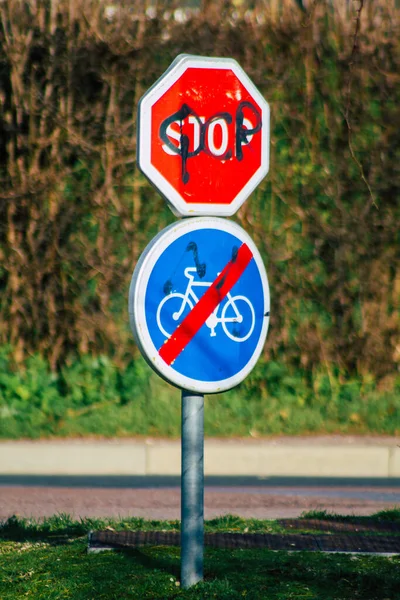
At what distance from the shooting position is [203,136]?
3629 millimetres

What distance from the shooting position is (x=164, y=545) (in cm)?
460

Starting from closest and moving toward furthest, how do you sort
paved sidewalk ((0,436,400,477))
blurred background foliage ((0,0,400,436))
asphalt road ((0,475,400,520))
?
asphalt road ((0,475,400,520)), paved sidewalk ((0,436,400,477)), blurred background foliage ((0,0,400,436))

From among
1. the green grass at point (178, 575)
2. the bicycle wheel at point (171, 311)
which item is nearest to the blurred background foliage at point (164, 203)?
the green grass at point (178, 575)

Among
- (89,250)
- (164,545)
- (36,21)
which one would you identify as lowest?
(164,545)

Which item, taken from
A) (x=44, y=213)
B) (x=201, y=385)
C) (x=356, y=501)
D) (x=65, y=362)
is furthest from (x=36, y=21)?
(x=201, y=385)

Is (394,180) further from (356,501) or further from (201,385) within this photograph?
(201,385)

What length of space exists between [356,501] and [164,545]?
2.95 meters

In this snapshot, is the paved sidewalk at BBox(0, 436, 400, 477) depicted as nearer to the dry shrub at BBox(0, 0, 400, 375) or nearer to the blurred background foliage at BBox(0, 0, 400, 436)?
the blurred background foliage at BBox(0, 0, 400, 436)

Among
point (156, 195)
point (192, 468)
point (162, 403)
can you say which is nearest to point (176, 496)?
point (162, 403)

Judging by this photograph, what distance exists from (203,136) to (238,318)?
641mm

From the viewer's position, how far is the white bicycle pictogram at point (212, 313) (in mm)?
3471

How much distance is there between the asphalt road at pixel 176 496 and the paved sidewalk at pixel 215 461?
14 centimetres

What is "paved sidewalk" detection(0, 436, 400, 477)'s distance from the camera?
839 centimetres

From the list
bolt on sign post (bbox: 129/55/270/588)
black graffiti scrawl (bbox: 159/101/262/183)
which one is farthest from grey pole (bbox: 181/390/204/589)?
black graffiti scrawl (bbox: 159/101/262/183)
